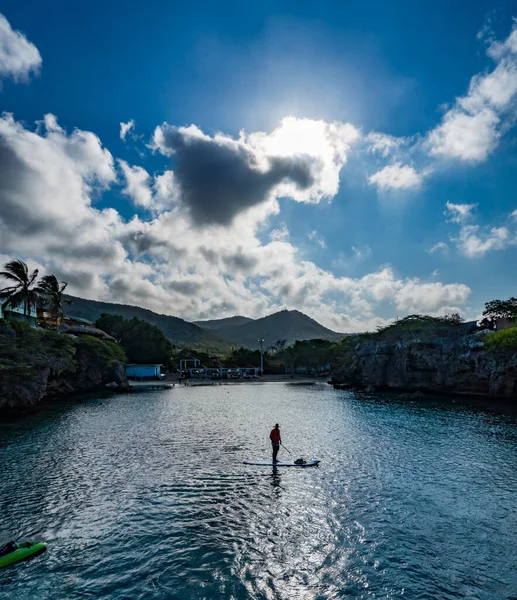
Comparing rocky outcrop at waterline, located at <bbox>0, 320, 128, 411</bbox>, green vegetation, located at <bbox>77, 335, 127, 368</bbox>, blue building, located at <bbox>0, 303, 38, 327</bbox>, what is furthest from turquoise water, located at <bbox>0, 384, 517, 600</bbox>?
green vegetation, located at <bbox>77, 335, 127, 368</bbox>

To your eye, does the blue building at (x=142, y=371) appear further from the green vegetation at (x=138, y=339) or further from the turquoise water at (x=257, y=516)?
the turquoise water at (x=257, y=516)

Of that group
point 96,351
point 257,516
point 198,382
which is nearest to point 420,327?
point 198,382

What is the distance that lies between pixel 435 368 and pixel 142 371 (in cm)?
8277

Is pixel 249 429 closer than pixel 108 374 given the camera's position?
Yes

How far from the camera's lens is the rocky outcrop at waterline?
150ft

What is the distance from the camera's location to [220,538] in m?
15.3

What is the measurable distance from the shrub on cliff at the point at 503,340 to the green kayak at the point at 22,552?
65489 millimetres

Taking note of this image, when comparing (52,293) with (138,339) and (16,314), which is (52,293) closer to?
(16,314)

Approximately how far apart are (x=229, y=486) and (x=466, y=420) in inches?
1427

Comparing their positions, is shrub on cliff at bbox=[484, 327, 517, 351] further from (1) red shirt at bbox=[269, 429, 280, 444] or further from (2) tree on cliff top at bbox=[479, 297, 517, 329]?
(1) red shirt at bbox=[269, 429, 280, 444]

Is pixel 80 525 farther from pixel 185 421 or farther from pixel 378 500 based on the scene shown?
pixel 185 421

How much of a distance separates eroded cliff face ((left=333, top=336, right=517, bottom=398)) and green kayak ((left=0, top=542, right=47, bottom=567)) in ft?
220

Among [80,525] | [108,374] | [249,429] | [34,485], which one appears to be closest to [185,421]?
[249,429]

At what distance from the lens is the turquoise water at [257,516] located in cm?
1223
